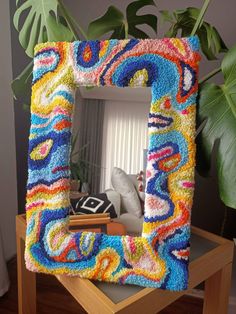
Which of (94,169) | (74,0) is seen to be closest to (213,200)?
(94,169)

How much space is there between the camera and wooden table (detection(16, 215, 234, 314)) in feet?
1.89

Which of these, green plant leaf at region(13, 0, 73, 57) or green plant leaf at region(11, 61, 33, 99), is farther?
green plant leaf at region(11, 61, 33, 99)

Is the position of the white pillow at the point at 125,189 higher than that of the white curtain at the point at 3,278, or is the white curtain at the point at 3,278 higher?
the white pillow at the point at 125,189

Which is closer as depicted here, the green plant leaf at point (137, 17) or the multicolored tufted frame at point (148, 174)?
the multicolored tufted frame at point (148, 174)

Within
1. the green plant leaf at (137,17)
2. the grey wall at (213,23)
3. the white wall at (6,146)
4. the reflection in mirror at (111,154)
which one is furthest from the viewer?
the white wall at (6,146)

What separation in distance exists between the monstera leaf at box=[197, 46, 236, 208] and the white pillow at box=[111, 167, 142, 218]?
186 mm

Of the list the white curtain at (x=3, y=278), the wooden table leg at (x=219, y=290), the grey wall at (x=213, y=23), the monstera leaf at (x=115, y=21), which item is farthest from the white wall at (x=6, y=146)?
the wooden table leg at (x=219, y=290)

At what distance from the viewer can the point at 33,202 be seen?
697 mm

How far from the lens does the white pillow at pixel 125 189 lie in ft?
2.41

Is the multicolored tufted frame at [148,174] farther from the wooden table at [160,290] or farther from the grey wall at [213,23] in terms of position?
the grey wall at [213,23]

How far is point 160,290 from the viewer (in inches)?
24.2

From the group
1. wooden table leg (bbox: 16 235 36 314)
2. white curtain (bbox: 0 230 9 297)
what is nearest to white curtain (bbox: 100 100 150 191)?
wooden table leg (bbox: 16 235 36 314)

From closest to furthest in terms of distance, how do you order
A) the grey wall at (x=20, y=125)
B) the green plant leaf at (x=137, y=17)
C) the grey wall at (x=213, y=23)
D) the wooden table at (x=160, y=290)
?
the wooden table at (x=160, y=290) < the green plant leaf at (x=137, y=17) < the grey wall at (x=213, y=23) < the grey wall at (x=20, y=125)

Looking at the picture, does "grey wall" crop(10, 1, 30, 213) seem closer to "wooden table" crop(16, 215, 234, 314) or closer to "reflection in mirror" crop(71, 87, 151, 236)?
"wooden table" crop(16, 215, 234, 314)
